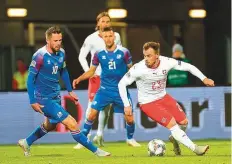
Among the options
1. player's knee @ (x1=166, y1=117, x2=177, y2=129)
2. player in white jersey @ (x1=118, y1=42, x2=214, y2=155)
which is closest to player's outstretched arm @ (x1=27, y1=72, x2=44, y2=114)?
player in white jersey @ (x1=118, y1=42, x2=214, y2=155)

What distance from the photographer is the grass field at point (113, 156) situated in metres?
12.0

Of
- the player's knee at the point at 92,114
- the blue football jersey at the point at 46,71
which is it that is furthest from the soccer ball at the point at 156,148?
the player's knee at the point at 92,114

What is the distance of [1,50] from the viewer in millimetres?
19016

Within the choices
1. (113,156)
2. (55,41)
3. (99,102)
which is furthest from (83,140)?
(99,102)

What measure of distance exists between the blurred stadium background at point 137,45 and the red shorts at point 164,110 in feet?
16.4

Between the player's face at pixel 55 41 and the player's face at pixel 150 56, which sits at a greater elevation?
the player's face at pixel 55 41

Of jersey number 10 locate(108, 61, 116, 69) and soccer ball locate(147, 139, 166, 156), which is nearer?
soccer ball locate(147, 139, 166, 156)

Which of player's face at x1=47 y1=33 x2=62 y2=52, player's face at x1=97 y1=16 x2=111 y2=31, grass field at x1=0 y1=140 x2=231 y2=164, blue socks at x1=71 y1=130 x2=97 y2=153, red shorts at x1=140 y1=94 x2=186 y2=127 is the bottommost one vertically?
grass field at x1=0 y1=140 x2=231 y2=164

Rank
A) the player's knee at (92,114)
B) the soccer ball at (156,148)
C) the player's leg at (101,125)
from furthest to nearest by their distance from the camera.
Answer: the player's leg at (101,125)
the player's knee at (92,114)
the soccer ball at (156,148)

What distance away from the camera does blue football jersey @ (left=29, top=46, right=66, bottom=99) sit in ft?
42.3

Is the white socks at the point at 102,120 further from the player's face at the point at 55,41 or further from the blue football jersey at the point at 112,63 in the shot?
the player's face at the point at 55,41

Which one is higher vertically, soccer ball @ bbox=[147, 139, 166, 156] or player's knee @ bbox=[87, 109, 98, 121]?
player's knee @ bbox=[87, 109, 98, 121]

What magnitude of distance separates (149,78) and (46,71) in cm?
141

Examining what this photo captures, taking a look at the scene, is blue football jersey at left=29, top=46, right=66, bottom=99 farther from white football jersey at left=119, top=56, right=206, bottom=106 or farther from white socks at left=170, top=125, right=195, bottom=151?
white socks at left=170, top=125, right=195, bottom=151
